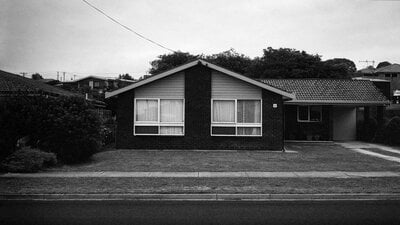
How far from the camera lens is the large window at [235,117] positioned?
66.0 ft

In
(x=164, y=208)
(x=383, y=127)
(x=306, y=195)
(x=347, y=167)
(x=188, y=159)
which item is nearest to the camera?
(x=164, y=208)

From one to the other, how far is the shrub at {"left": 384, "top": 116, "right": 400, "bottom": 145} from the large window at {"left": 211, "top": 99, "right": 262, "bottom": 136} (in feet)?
31.3

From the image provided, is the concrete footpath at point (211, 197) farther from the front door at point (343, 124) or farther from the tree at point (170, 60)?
the tree at point (170, 60)

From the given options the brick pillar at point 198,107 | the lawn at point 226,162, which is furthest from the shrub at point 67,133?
the brick pillar at point 198,107

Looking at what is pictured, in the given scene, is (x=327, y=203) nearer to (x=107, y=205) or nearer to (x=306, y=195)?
(x=306, y=195)

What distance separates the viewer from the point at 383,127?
82.2 feet

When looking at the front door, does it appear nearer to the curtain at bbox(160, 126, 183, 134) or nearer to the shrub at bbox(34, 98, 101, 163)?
the curtain at bbox(160, 126, 183, 134)

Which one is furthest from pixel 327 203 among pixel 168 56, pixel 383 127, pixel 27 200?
pixel 168 56

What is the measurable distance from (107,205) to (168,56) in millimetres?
62564

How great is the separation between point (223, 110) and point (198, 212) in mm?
12349

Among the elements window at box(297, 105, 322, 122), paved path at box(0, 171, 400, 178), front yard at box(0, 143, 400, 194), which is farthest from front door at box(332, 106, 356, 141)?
paved path at box(0, 171, 400, 178)

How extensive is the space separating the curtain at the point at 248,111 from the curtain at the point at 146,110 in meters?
4.37

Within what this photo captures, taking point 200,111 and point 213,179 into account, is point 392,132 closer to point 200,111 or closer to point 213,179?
point 200,111

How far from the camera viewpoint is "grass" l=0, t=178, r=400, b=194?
10086mm
